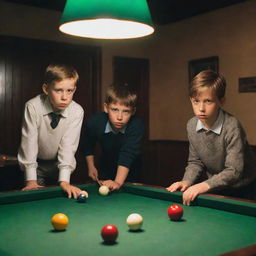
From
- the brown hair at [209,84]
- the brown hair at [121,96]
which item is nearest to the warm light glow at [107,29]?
the brown hair at [209,84]

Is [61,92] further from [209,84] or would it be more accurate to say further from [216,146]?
[216,146]

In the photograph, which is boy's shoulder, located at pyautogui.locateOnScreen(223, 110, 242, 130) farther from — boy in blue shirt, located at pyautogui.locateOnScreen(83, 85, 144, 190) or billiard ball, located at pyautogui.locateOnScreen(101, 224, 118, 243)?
billiard ball, located at pyautogui.locateOnScreen(101, 224, 118, 243)

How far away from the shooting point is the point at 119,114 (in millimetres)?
3105

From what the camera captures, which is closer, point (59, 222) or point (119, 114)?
point (59, 222)

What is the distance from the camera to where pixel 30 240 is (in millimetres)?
1644

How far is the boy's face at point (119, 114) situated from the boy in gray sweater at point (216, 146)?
0.50 metres

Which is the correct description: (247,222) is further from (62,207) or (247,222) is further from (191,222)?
(62,207)

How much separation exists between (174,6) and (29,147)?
3270 millimetres

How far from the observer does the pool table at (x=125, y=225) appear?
1.53 metres

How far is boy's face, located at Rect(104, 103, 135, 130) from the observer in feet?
10.2

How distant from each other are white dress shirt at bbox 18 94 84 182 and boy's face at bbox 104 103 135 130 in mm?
247

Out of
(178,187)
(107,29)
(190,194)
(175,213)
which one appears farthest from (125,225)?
(107,29)

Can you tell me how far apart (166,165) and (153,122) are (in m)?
0.75

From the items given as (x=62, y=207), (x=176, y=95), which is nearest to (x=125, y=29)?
(x=62, y=207)
